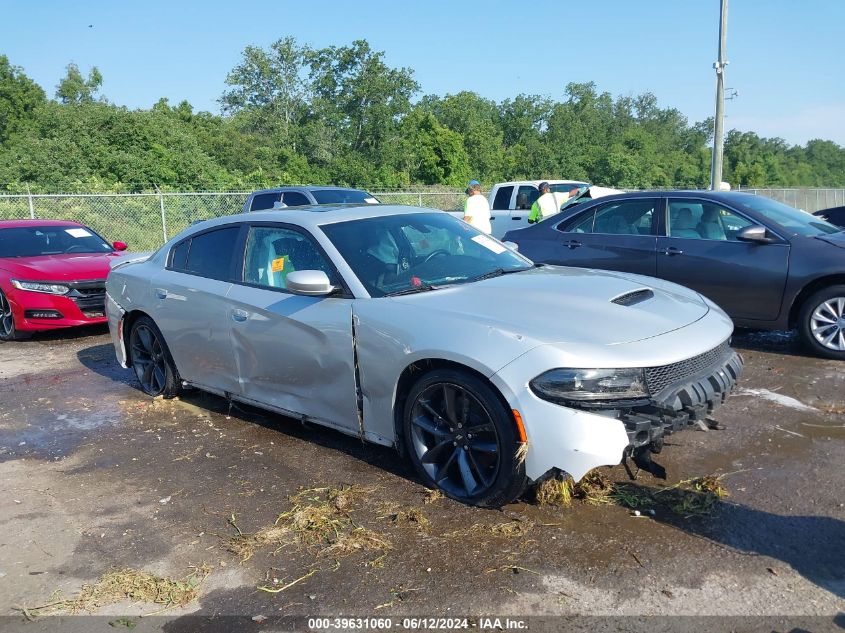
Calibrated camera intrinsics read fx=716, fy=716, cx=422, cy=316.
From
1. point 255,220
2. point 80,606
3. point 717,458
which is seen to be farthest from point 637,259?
point 80,606

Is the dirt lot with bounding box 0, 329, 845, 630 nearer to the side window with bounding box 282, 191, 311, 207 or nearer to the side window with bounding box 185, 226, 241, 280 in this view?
the side window with bounding box 185, 226, 241, 280

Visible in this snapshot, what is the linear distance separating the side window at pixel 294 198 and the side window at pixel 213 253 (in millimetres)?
8139

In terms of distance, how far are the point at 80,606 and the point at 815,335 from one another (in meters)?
6.39

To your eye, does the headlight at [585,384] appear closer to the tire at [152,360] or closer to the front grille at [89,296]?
the tire at [152,360]

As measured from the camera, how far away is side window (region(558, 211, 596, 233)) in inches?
318

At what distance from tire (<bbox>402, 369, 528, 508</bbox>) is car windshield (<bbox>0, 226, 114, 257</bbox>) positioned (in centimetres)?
774

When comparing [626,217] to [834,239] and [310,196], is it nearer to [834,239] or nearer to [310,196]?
[834,239]

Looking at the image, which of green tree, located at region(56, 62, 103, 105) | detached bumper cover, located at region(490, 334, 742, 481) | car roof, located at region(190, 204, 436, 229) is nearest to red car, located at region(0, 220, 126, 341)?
car roof, located at region(190, 204, 436, 229)

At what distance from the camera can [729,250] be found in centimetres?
709

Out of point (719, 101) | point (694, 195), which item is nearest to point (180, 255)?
point (694, 195)

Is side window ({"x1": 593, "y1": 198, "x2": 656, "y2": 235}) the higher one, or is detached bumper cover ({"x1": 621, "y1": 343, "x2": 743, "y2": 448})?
side window ({"x1": 593, "y1": 198, "x2": 656, "y2": 235})

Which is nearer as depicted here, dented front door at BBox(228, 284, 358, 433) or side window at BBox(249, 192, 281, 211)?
dented front door at BBox(228, 284, 358, 433)

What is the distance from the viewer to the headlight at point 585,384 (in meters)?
3.45

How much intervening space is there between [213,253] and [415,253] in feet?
5.63
